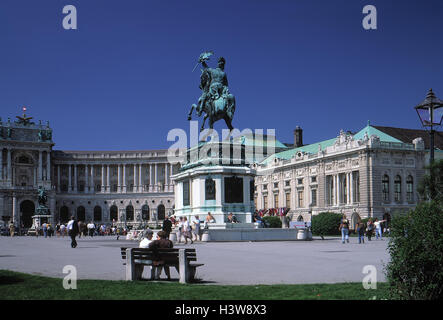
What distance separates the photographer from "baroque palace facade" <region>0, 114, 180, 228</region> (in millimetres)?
123062

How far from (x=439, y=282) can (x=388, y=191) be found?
221 ft

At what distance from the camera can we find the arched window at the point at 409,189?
7412 cm

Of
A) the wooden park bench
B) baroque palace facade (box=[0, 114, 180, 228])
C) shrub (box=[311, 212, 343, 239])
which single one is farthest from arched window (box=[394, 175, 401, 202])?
the wooden park bench

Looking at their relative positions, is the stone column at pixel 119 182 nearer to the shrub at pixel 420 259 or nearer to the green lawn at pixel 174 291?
the green lawn at pixel 174 291

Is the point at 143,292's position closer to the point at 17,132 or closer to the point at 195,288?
the point at 195,288

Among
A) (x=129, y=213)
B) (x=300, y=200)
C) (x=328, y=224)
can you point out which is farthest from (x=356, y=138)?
(x=129, y=213)

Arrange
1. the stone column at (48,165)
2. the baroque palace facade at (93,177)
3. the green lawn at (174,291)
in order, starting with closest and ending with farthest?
the green lawn at (174,291) < the stone column at (48,165) < the baroque palace facade at (93,177)

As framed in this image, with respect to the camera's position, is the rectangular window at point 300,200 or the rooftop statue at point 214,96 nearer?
the rooftop statue at point 214,96

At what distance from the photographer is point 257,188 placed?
98.8 meters

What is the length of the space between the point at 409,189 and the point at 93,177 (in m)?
79.3

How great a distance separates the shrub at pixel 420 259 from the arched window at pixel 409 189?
6900cm

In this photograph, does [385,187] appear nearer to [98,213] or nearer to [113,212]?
[113,212]

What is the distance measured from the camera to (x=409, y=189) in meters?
74.3

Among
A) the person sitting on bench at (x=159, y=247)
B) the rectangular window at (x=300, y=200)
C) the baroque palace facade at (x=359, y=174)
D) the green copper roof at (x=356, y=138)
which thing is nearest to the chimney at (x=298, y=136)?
the green copper roof at (x=356, y=138)
